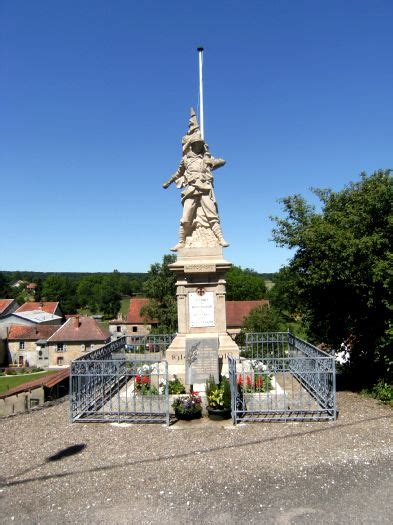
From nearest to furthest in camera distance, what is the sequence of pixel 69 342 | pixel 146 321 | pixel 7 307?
pixel 146 321 → pixel 69 342 → pixel 7 307

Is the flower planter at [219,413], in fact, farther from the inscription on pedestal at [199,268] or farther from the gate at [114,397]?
the inscription on pedestal at [199,268]

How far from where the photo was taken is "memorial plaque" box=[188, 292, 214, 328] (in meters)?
12.2

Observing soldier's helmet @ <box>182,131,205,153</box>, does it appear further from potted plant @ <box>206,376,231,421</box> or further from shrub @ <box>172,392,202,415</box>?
shrub @ <box>172,392,202,415</box>

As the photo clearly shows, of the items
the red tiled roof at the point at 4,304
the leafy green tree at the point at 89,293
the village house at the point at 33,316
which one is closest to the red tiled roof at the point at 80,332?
the village house at the point at 33,316

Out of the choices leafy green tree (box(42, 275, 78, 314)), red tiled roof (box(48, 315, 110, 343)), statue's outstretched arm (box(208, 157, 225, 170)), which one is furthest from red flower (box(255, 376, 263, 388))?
leafy green tree (box(42, 275, 78, 314))

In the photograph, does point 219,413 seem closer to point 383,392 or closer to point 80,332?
point 383,392

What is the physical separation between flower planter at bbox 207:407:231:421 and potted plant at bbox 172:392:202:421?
288 mm

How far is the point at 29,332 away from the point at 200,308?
1712 inches

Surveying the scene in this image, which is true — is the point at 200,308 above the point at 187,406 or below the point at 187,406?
above

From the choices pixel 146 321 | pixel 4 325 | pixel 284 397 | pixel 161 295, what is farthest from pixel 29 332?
pixel 284 397

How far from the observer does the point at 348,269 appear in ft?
32.9

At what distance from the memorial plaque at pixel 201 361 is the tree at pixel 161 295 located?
22.5 meters

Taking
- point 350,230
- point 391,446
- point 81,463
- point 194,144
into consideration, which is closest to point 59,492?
point 81,463

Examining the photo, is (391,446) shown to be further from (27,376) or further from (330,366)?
(27,376)
